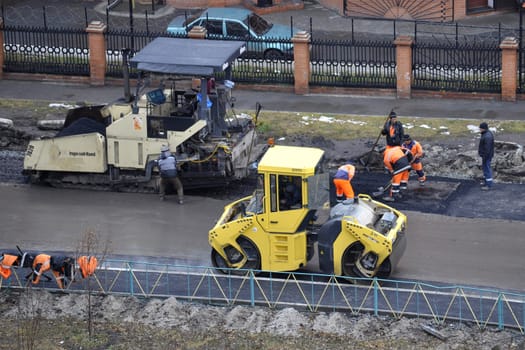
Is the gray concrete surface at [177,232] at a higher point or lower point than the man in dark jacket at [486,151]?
lower

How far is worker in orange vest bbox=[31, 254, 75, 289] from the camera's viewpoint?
61.8 ft

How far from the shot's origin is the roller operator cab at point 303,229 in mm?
18688

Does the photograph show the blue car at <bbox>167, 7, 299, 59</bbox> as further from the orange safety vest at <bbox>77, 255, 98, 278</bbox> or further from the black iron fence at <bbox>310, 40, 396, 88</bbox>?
the orange safety vest at <bbox>77, 255, 98, 278</bbox>

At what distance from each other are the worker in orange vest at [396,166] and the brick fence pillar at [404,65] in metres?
6.65

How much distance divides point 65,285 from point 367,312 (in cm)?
454

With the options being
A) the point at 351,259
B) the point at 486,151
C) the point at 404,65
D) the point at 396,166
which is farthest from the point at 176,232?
the point at 404,65

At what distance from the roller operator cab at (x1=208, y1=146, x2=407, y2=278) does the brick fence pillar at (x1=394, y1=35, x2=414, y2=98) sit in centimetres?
1047

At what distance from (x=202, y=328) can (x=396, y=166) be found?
20.6ft

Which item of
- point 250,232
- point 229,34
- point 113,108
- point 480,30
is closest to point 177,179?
point 113,108

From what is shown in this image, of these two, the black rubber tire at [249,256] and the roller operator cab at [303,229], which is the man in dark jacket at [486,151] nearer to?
the roller operator cab at [303,229]

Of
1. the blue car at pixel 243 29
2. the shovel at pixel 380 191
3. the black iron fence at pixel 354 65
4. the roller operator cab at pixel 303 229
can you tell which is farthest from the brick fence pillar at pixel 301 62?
the roller operator cab at pixel 303 229

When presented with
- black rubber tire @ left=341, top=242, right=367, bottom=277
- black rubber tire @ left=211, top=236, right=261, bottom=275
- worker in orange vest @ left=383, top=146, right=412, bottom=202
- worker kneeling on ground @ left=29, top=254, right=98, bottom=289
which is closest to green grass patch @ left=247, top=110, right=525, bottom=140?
worker in orange vest @ left=383, top=146, right=412, bottom=202

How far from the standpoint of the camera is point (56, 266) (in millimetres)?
18859

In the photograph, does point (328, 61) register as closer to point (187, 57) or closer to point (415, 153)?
point (415, 153)
